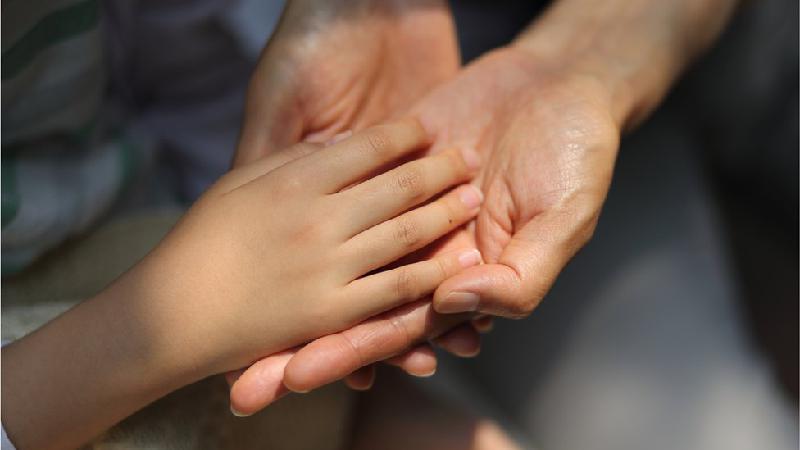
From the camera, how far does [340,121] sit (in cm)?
69

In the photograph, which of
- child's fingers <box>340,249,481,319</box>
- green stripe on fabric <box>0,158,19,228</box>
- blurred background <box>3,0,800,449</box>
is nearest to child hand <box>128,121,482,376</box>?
child's fingers <box>340,249,481,319</box>

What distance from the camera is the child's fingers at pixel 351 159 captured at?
580 millimetres

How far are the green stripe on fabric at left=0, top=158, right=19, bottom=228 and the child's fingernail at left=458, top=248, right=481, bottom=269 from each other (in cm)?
36

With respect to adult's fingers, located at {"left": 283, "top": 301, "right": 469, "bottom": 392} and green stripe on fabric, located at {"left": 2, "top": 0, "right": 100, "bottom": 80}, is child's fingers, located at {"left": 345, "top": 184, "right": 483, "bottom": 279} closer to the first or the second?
adult's fingers, located at {"left": 283, "top": 301, "right": 469, "bottom": 392}

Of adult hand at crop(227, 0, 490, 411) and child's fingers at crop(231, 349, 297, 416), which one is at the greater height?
adult hand at crop(227, 0, 490, 411)

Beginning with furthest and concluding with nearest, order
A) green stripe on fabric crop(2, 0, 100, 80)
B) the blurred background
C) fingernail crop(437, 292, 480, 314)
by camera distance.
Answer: the blurred background < green stripe on fabric crop(2, 0, 100, 80) < fingernail crop(437, 292, 480, 314)

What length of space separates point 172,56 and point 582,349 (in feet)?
1.71

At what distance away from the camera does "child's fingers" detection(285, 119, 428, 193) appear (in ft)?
1.90

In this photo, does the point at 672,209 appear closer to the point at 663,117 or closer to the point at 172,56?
the point at 663,117

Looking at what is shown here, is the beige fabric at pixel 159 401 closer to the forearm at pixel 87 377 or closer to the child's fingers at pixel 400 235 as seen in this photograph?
the forearm at pixel 87 377

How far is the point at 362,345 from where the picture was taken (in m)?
0.55

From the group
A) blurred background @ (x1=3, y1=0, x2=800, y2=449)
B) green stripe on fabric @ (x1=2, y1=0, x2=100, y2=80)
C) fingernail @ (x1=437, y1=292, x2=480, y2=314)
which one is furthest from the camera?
blurred background @ (x1=3, y1=0, x2=800, y2=449)

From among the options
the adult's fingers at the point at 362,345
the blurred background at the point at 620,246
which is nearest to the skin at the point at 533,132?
the adult's fingers at the point at 362,345

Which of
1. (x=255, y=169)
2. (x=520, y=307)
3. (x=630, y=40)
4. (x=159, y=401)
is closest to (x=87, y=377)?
(x=159, y=401)
